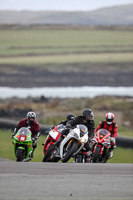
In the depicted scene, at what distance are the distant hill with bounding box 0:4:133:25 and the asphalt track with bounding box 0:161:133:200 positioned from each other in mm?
71449

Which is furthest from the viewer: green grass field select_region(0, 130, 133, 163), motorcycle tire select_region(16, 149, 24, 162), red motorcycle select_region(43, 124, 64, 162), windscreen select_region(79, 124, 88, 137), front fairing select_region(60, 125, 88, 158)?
green grass field select_region(0, 130, 133, 163)

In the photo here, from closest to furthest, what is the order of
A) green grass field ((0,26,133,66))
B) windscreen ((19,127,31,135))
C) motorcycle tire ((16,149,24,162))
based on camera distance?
1. motorcycle tire ((16,149,24,162))
2. windscreen ((19,127,31,135))
3. green grass field ((0,26,133,66))

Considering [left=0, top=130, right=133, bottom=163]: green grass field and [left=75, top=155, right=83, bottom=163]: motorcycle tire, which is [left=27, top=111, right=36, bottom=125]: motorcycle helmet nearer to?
[left=0, top=130, right=133, bottom=163]: green grass field

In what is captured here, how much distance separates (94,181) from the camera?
320 inches

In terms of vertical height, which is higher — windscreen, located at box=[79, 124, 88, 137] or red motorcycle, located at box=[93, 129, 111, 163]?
windscreen, located at box=[79, 124, 88, 137]

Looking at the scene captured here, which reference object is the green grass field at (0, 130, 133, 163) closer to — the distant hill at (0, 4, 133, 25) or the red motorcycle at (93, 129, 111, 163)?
the red motorcycle at (93, 129, 111, 163)

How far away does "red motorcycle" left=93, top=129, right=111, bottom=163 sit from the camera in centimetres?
1470

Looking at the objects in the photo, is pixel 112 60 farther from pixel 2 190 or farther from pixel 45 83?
pixel 2 190

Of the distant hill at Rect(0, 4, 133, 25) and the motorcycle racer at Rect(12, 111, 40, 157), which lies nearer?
the motorcycle racer at Rect(12, 111, 40, 157)

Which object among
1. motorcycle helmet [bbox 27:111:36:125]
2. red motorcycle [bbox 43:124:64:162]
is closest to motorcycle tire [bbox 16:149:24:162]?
red motorcycle [bbox 43:124:64:162]

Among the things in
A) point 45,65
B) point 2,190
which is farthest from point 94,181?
point 45,65

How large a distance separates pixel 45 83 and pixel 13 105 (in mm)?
13261

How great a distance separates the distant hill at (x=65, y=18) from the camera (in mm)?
83250

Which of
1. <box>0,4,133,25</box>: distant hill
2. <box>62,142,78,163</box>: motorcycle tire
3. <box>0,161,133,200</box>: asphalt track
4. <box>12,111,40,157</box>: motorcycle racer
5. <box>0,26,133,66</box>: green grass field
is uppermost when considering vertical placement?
<box>0,4,133,25</box>: distant hill
